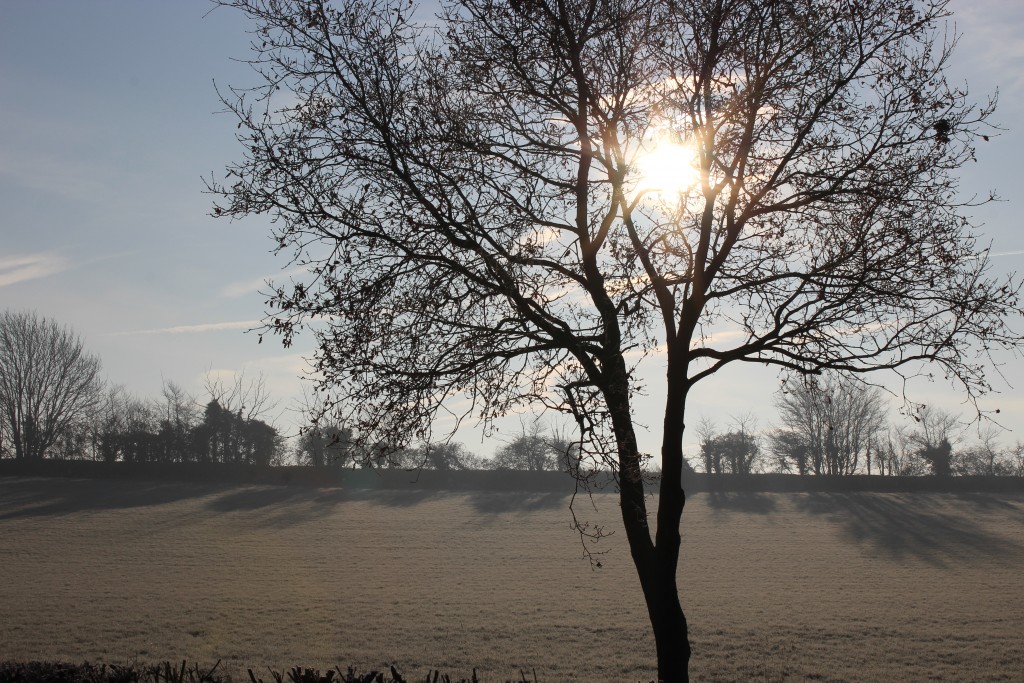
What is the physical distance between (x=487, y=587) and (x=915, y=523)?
3594 cm

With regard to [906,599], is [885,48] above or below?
above

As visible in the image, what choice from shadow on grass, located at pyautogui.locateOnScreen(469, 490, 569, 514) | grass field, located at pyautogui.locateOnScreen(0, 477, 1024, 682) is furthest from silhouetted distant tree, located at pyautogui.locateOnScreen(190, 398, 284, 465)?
shadow on grass, located at pyautogui.locateOnScreen(469, 490, 569, 514)

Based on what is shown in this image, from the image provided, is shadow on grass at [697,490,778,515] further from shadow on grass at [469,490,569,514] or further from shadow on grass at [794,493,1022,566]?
shadow on grass at [469,490,569,514]

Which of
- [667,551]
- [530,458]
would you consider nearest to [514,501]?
[530,458]

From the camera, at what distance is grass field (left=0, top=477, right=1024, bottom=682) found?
69.3 feet

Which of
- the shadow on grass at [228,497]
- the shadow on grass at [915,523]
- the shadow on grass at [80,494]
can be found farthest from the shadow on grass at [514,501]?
the shadow on grass at [80,494]

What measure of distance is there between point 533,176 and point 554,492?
62.0 meters

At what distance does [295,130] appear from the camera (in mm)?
8375

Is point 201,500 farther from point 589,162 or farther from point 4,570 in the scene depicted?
point 589,162

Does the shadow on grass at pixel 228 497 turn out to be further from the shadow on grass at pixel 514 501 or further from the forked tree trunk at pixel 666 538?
the forked tree trunk at pixel 666 538

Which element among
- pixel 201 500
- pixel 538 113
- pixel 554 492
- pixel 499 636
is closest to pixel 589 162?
pixel 538 113

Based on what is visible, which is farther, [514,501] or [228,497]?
[514,501]

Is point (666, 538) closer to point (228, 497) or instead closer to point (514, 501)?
point (514, 501)

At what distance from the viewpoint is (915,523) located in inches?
2136
